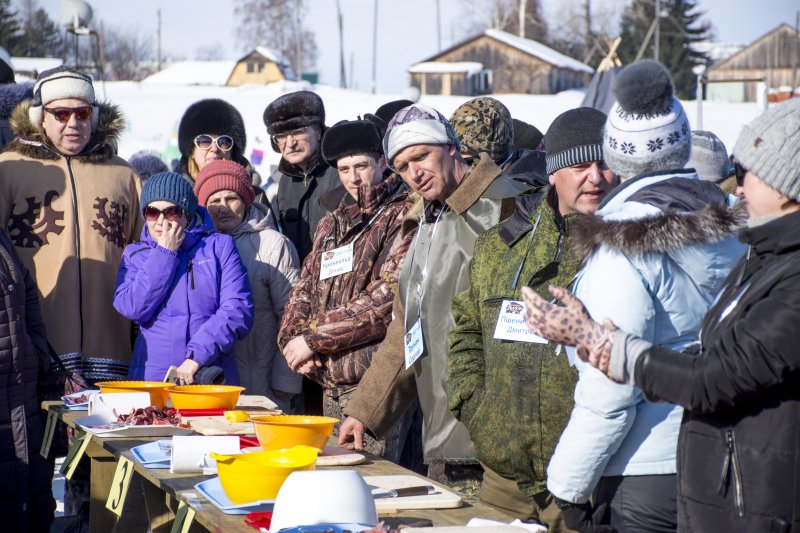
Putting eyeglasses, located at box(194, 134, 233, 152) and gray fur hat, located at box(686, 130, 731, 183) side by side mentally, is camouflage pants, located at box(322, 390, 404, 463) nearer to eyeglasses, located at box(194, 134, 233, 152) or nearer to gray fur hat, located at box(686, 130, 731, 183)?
gray fur hat, located at box(686, 130, 731, 183)

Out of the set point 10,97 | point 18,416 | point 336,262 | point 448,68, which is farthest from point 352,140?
point 448,68

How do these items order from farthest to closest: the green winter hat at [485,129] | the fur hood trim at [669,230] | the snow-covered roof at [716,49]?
the snow-covered roof at [716,49]
the green winter hat at [485,129]
the fur hood trim at [669,230]

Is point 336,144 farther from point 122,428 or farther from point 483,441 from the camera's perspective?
point 483,441

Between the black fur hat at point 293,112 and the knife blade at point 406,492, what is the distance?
3.04 meters

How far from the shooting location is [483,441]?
105 inches

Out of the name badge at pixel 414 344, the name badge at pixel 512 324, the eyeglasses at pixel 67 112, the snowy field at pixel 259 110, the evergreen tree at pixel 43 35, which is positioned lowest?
the name badge at pixel 414 344

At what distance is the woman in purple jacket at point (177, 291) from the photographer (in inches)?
156

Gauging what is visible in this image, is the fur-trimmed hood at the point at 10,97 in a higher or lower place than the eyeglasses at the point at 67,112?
higher

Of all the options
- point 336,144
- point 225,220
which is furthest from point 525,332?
point 225,220

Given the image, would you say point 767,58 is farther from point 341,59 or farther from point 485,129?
point 485,129

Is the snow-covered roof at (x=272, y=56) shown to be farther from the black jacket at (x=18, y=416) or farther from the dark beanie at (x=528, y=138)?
the black jacket at (x=18, y=416)

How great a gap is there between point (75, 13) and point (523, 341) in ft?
25.6

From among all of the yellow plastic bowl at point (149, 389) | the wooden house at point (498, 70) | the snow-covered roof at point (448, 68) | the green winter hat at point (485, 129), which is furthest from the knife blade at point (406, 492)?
the snow-covered roof at point (448, 68)

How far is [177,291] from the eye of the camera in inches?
159
